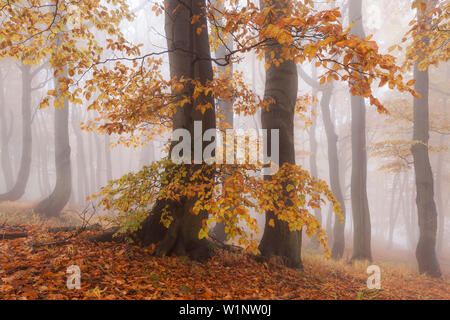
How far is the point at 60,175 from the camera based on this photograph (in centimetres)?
1089

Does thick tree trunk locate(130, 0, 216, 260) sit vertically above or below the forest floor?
above

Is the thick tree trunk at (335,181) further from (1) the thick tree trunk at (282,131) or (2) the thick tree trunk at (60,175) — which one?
(2) the thick tree trunk at (60,175)

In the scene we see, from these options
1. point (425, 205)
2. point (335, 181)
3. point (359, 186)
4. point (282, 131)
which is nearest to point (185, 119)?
point (282, 131)

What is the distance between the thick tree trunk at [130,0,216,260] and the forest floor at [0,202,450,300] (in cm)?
30

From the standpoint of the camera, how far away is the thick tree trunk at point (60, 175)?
10516mm

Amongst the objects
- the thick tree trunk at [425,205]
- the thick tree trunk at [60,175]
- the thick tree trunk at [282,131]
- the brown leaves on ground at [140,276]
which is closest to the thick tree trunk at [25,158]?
the thick tree trunk at [60,175]

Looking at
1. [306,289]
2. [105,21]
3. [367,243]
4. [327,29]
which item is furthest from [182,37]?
[367,243]

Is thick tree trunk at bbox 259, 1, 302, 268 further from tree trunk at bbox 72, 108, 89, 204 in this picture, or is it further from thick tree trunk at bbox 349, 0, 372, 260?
tree trunk at bbox 72, 108, 89, 204

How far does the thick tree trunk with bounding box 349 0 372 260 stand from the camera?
8711mm

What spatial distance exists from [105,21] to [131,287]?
5724 millimetres

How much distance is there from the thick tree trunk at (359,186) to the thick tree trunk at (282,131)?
5.15 m

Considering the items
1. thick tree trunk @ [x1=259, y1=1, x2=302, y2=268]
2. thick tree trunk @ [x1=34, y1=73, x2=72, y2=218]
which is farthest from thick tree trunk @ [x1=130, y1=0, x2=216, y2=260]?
thick tree trunk @ [x1=34, y1=73, x2=72, y2=218]

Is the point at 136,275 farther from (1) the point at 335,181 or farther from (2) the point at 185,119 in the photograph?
(1) the point at 335,181
